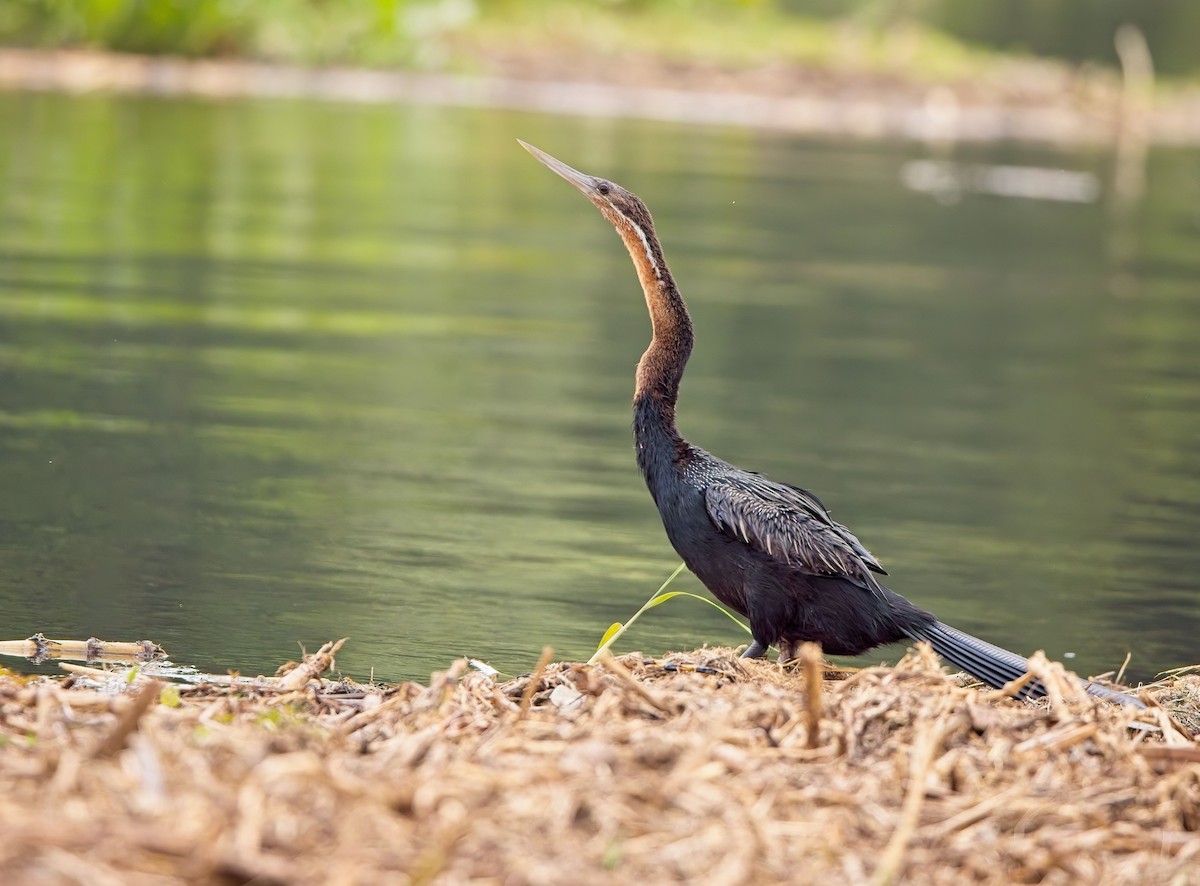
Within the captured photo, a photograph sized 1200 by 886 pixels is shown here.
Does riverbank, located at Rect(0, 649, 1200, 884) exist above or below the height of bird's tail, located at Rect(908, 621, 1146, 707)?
above

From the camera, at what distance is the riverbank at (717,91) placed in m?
28.0

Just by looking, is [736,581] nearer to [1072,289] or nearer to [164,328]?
[164,328]

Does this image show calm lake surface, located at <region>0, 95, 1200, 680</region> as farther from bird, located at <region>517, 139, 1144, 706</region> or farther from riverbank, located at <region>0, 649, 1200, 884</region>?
riverbank, located at <region>0, 649, 1200, 884</region>

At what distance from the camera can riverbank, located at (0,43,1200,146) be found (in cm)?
2798

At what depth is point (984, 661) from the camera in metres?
5.70

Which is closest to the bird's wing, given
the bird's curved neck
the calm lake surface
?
the bird's curved neck

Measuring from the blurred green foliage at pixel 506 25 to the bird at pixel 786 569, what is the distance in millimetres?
22723

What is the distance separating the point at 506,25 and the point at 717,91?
16.9ft

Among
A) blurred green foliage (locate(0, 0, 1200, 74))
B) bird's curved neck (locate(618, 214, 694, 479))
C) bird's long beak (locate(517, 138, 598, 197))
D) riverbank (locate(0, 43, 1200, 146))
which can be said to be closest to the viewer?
bird's curved neck (locate(618, 214, 694, 479))

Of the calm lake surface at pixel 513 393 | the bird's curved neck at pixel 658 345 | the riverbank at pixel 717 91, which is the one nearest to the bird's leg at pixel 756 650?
the bird's curved neck at pixel 658 345

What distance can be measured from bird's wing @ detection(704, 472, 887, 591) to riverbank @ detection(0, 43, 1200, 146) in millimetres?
21966

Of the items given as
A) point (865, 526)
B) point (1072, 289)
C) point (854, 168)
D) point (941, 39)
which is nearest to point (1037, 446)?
point (865, 526)

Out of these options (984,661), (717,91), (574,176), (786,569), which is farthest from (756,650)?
(717,91)

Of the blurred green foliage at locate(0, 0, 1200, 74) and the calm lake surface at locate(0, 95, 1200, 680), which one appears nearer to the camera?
the calm lake surface at locate(0, 95, 1200, 680)
